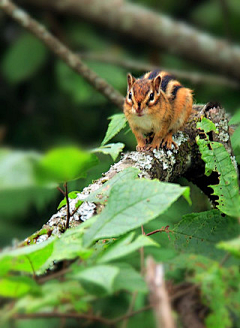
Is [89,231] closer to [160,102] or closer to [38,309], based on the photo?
[38,309]

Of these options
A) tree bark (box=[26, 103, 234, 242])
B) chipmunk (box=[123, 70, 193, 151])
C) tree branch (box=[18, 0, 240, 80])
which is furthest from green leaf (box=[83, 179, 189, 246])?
tree branch (box=[18, 0, 240, 80])

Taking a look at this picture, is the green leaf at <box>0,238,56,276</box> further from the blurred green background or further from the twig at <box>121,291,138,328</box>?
the blurred green background

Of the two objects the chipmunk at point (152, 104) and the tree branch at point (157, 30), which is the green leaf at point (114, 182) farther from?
the tree branch at point (157, 30)

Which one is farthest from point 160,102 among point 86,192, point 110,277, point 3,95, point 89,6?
point 89,6

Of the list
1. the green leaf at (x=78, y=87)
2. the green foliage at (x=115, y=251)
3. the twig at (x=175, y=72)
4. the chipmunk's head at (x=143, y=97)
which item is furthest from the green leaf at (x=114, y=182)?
the green leaf at (x=78, y=87)

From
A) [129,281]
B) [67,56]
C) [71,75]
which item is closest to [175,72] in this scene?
[67,56]
